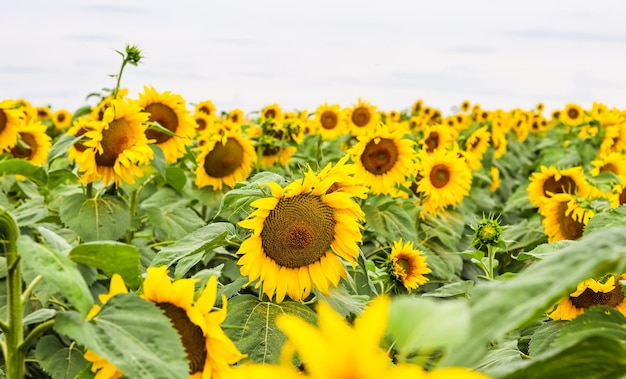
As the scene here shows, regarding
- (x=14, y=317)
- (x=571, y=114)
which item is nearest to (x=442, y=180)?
(x=14, y=317)

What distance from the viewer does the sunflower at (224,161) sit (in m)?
3.48

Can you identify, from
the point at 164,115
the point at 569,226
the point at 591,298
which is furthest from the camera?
the point at 164,115

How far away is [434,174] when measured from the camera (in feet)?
11.9

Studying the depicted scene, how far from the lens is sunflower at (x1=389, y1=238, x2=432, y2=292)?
7.47ft

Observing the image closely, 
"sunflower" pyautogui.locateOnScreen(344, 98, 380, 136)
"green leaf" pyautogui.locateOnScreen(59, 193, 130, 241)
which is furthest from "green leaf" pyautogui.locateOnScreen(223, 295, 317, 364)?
"sunflower" pyautogui.locateOnScreen(344, 98, 380, 136)

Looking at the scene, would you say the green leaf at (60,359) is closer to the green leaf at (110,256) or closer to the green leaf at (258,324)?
the green leaf at (258,324)

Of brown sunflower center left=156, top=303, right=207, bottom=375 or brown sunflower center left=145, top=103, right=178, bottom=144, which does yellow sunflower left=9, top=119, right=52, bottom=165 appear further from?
brown sunflower center left=156, top=303, right=207, bottom=375

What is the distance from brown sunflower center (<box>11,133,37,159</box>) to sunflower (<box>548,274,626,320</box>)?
2.55 metres

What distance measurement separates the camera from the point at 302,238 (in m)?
1.72

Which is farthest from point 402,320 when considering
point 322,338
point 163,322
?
point 163,322

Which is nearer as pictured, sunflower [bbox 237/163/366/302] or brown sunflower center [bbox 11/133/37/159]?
sunflower [bbox 237/163/366/302]

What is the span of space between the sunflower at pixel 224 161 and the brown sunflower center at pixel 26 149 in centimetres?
77

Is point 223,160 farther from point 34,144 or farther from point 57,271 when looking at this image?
point 57,271

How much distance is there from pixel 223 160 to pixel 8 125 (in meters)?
0.87
